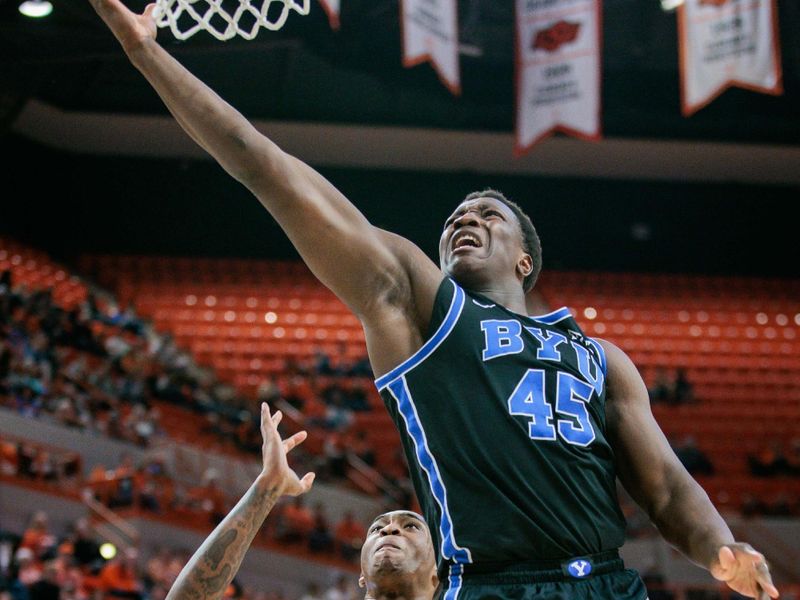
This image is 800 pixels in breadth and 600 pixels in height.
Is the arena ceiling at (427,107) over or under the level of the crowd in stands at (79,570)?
over

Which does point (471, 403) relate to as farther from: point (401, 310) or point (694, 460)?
point (694, 460)

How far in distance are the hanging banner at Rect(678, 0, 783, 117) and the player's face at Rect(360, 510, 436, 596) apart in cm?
1155

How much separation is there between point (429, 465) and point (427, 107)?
21314 mm

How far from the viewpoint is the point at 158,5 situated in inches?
141

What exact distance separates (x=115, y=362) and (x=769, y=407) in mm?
11990

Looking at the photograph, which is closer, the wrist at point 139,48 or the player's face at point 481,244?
the wrist at point 139,48

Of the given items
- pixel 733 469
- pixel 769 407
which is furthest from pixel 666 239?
pixel 733 469

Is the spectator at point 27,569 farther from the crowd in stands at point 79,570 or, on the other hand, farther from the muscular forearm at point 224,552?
the muscular forearm at point 224,552

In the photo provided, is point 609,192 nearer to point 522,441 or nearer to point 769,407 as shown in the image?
point 769,407

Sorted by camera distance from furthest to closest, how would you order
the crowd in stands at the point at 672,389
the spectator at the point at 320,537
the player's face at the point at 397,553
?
the crowd in stands at the point at 672,389
the spectator at the point at 320,537
the player's face at the point at 397,553

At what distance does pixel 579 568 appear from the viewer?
2.85 metres

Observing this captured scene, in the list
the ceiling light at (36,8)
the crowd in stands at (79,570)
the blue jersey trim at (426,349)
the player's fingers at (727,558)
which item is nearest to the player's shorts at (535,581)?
the player's fingers at (727,558)

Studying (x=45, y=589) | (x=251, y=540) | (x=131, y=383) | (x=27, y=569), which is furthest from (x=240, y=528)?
(x=131, y=383)

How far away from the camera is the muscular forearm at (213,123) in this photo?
9.32 feet
